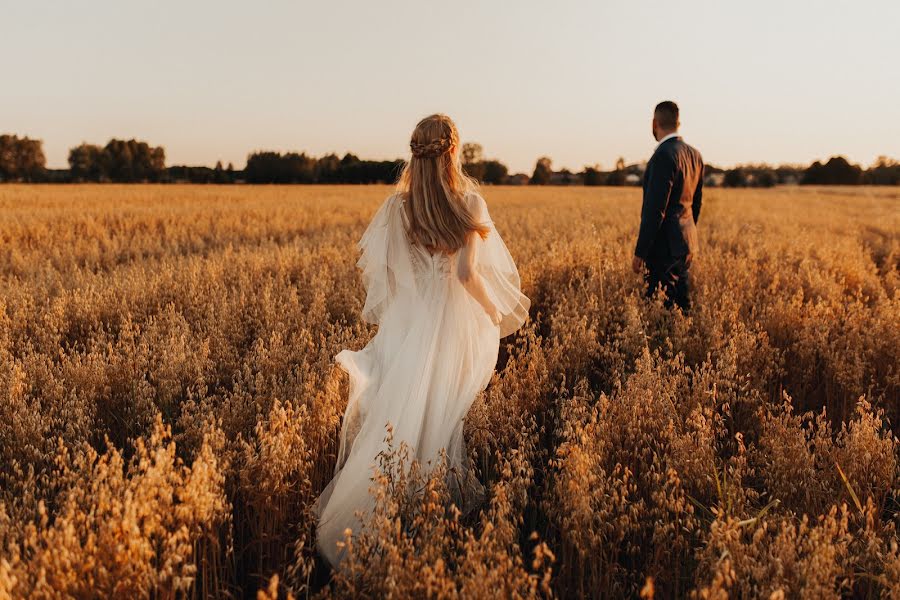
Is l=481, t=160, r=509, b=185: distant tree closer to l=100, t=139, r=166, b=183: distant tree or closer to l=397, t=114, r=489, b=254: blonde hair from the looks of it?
l=100, t=139, r=166, b=183: distant tree

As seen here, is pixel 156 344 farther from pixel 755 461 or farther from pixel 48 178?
pixel 48 178

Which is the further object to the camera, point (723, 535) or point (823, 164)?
point (823, 164)

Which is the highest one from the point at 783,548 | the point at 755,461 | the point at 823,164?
the point at 823,164

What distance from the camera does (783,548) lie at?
193 cm

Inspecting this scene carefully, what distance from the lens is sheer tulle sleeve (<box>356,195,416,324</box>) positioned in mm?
3314

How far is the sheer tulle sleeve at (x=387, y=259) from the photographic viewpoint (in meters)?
3.31

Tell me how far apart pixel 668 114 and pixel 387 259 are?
3427mm

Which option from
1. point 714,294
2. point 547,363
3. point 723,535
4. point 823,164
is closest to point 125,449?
point 547,363

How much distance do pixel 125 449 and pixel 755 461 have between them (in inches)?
130

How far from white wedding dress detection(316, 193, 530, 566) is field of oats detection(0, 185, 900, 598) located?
139mm

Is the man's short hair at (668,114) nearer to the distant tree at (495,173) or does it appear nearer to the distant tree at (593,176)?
the distant tree at (495,173)

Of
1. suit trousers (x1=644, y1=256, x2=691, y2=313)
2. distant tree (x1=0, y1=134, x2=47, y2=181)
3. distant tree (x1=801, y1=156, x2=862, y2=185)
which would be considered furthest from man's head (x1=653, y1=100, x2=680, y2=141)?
distant tree (x1=0, y1=134, x2=47, y2=181)

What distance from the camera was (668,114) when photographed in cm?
537

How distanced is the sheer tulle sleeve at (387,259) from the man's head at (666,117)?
3219 millimetres
